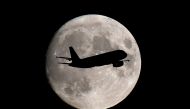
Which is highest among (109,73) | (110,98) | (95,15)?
(95,15)

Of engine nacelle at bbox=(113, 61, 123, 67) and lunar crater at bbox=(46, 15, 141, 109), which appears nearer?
lunar crater at bbox=(46, 15, 141, 109)

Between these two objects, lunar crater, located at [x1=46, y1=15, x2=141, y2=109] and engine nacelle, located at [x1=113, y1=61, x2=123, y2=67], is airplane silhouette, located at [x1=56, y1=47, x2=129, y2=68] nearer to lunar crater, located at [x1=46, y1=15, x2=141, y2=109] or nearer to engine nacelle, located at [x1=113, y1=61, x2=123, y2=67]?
engine nacelle, located at [x1=113, y1=61, x2=123, y2=67]

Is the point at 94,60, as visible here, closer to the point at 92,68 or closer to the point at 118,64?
the point at 92,68

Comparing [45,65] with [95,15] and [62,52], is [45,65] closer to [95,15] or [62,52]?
[62,52]

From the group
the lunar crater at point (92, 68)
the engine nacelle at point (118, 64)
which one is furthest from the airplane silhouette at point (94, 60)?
the lunar crater at point (92, 68)

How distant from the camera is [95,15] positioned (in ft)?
40.4

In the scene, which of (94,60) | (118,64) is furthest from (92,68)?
(118,64)

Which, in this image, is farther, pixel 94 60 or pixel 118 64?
pixel 118 64

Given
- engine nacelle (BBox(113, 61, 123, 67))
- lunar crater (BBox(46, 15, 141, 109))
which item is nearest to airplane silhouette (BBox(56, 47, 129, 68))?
engine nacelle (BBox(113, 61, 123, 67))

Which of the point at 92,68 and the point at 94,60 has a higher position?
the point at 94,60

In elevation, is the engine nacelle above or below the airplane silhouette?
below

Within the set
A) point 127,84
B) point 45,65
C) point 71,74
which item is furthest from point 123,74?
point 45,65

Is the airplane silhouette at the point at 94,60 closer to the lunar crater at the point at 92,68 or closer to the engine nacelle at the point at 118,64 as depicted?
the engine nacelle at the point at 118,64

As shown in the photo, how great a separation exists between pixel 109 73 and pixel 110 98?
81cm
